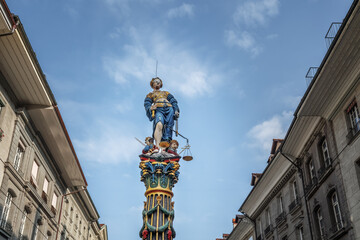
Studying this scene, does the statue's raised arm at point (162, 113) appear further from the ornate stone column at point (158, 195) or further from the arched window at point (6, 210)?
the arched window at point (6, 210)

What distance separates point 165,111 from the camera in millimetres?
36188

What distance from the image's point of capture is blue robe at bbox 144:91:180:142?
Answer: 117ft

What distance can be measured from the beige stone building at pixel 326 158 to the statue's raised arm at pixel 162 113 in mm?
9914

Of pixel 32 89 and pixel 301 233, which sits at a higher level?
pixel 32 89

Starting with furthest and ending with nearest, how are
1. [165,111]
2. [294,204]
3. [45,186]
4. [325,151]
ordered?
1. [165,111]
2. [45,186]
3. [294,204]
4. [325,151]

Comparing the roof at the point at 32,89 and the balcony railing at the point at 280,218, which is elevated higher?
the roof at the point at 32,89

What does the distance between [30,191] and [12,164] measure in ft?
8.94

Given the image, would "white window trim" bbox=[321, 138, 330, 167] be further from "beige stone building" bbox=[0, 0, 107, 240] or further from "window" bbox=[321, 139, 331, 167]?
"beige stone building" bbox=[0, 0, 107, 240]

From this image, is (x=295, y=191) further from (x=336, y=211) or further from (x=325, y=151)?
(x=336, y=211)

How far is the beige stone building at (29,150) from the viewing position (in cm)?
1902

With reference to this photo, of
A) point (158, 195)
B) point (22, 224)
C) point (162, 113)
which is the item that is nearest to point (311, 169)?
point (158, 195)

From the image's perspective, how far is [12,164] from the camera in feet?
67.2

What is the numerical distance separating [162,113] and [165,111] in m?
0.33

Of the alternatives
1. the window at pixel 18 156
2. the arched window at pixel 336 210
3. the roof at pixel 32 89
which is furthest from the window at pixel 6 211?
the arched window at pixel 336 210
